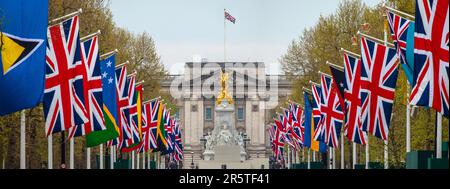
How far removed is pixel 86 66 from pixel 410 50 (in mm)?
12479

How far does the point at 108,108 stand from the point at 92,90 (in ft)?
19.8

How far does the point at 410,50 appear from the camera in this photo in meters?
39.3

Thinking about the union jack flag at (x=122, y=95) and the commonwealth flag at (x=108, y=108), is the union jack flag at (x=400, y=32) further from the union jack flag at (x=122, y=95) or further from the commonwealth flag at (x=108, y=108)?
the union jack flag at (x=122, y=95)

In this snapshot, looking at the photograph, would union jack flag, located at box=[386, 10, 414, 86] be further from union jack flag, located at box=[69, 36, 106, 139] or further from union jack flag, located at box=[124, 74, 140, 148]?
union jack flag, located at box=[124, 74, 140, 148]

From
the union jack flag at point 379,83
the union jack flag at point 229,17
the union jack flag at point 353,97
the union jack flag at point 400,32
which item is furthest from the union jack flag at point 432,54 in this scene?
the union jack flag at point 229,17

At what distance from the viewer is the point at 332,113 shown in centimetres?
6234

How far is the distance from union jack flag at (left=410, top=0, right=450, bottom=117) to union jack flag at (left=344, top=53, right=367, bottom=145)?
684 inches

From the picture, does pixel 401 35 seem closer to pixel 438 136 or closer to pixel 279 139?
pixel 438 136

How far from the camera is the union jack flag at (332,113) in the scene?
6162cm

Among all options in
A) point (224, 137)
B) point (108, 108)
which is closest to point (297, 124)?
point (108, 108)

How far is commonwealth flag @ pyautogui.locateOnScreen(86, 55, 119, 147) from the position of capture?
52.3m

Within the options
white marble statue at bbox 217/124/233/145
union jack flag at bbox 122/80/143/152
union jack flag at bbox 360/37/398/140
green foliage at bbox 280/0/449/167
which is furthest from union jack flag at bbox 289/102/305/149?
white marble statue at bbox 217/124/233/145
